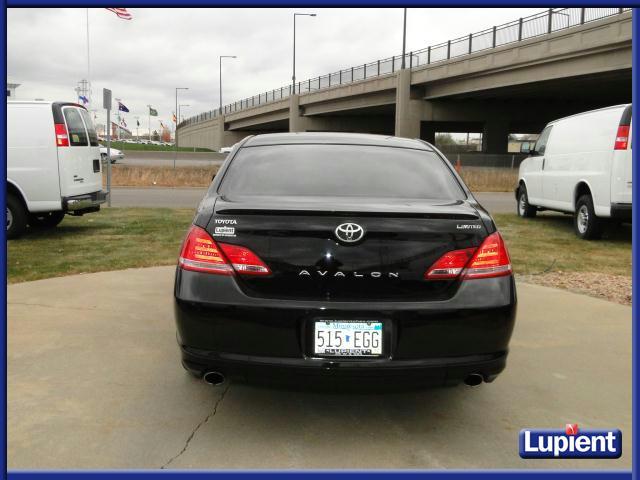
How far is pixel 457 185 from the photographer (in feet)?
12.3

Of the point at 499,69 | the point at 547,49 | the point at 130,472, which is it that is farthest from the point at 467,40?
the point at 130,472

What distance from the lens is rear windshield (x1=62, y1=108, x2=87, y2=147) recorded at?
8.84m

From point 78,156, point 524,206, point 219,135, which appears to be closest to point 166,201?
point 78,156

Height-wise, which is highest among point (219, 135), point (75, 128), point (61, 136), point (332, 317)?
point (219, 135)

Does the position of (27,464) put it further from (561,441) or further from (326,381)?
(561,441)

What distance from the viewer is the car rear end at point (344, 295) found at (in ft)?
9.37

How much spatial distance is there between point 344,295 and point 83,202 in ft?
24.2

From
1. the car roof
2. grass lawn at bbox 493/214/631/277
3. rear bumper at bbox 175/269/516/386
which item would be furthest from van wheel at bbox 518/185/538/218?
rear bumper at bbox 175/269/516/386

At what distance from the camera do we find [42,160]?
869 cm

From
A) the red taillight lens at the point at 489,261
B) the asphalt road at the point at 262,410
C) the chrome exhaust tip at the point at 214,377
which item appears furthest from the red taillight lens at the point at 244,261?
the red taillight lens at the point at 489,261

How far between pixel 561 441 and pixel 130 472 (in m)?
2.01

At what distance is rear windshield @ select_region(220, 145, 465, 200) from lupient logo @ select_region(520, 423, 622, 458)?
136cm

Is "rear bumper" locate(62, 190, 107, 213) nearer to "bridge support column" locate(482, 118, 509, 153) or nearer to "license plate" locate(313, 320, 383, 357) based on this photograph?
"license plate" locate(313, 320, 383, 357)

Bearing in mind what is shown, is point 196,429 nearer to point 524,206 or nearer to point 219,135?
point 524,206
